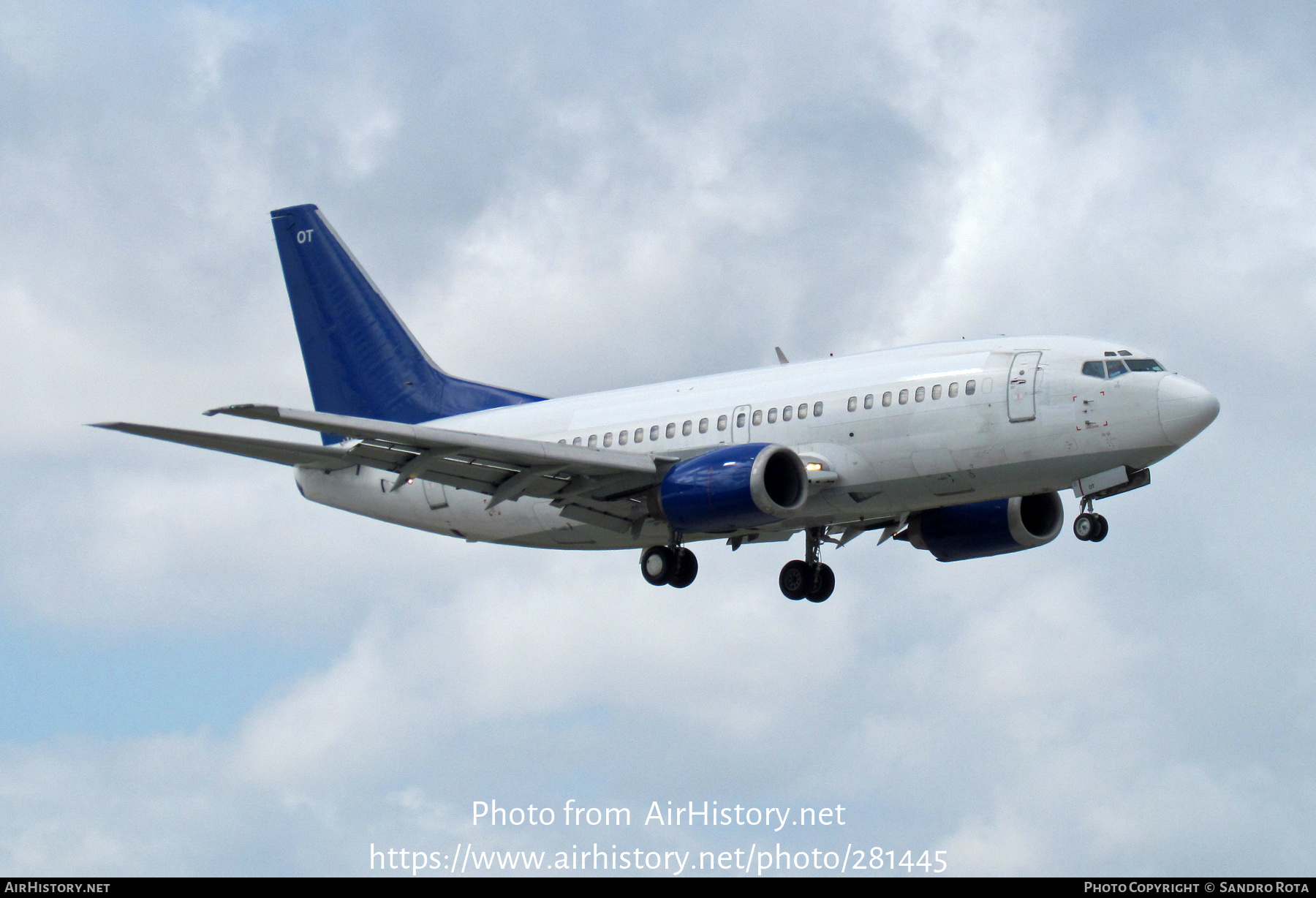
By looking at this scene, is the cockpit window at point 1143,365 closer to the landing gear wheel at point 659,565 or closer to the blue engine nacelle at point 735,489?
the blue engine nacelle at point 735,489

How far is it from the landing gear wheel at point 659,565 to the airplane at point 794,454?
40 mm

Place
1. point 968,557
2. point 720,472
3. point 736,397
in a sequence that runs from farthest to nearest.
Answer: point 968,557
point 736,397
point 720,472

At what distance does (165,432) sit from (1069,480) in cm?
1912

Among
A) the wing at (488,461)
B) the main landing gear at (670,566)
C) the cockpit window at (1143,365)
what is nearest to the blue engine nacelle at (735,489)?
the wing at (488,461)

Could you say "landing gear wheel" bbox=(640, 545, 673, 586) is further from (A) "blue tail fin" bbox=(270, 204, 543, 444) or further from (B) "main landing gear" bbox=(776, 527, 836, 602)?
(A) "blue tail fin" bbox=(270, 204, 543, 444)

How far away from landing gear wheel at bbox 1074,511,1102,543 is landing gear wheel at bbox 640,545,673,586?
385 inches

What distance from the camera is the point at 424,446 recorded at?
35.4 m

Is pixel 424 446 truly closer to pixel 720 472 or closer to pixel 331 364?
pixel 720 472

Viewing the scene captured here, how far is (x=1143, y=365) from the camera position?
3556 centimetres

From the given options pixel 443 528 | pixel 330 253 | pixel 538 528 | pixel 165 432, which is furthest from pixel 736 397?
pixel 330 253

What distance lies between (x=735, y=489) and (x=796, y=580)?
23.3 feet

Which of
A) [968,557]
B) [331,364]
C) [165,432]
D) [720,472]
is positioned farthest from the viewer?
[331,364]

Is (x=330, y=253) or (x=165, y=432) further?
(x=330, y=253)

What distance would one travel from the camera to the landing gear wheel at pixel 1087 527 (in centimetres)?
3550
